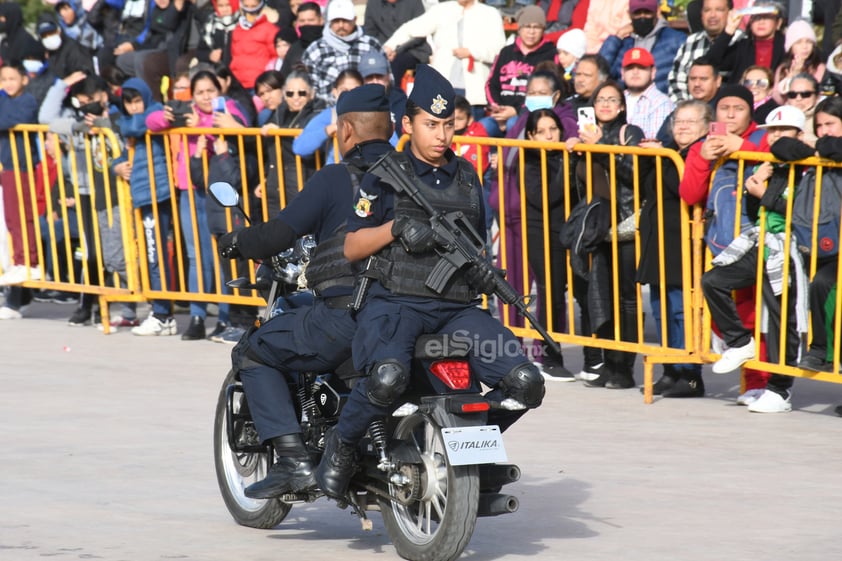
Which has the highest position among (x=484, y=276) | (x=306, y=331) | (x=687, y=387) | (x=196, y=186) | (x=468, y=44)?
(x=468, y=44)

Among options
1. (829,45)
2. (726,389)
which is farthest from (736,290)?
(829,45)

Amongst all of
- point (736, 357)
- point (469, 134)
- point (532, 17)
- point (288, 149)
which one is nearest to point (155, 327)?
point (288, 149)

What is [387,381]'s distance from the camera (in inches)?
220


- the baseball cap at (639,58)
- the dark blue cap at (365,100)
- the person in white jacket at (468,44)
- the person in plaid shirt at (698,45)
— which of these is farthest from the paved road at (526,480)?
the person in white jacket at (468,44)

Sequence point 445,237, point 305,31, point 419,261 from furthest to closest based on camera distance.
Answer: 1. point 305,31
2. point 419,261
3. point 445,237

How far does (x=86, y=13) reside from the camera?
20312mm

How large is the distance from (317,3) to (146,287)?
4.78 metres

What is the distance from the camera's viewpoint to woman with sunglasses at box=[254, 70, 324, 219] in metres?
11.5

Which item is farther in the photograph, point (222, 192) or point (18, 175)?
point (18, 175)

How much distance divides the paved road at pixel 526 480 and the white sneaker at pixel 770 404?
0.09 metres

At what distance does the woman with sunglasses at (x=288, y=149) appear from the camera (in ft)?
37.6

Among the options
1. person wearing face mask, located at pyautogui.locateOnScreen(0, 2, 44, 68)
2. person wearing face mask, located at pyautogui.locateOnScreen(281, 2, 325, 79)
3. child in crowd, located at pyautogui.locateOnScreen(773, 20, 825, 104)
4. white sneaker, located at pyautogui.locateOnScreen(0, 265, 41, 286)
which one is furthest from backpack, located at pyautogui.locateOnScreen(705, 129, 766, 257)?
person wearing face mask, located at pyautogui.locateOnScreen(0, 2, 44, 68)

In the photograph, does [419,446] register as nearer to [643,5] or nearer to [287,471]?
[287,471]

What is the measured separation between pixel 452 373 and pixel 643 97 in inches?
224
